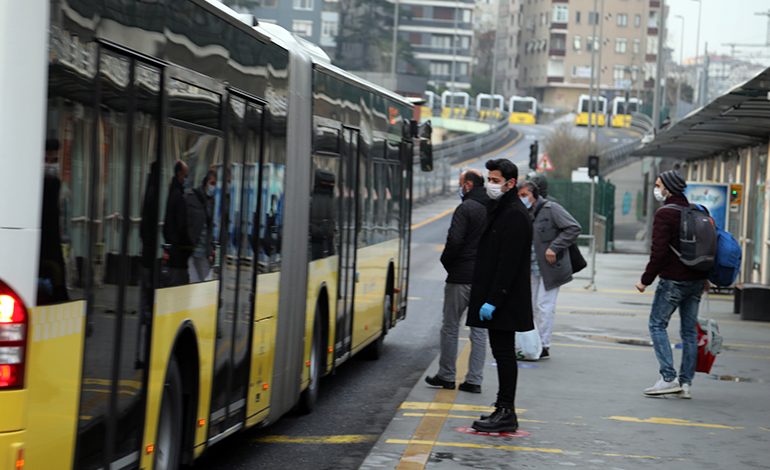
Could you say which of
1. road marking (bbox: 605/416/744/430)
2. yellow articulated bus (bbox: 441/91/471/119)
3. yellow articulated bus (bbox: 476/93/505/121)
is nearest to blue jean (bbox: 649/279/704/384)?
road marking (bbox: 605/416/744/430)

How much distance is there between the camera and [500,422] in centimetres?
1039

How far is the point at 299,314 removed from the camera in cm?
1062

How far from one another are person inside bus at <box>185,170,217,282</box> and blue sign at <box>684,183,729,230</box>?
22717mm

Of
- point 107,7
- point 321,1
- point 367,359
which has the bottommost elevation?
point 367,359

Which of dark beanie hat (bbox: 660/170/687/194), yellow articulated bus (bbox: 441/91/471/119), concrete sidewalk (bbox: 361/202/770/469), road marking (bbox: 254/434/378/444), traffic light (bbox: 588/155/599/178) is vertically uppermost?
yellow articulated bus (bbox: 441/91/471/119)

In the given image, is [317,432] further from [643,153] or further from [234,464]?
[643,153]

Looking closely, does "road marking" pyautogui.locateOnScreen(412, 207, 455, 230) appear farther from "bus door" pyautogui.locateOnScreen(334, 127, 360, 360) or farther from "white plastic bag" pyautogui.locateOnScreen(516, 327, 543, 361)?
"bus door" pyautogui.locateOnScreen(334, 127, 360, 360)

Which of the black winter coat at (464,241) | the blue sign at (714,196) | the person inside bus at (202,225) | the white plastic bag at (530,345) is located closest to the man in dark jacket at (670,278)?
the black winter coat at (464,241)

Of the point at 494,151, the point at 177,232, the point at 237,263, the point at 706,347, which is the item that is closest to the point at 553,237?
the point at 706,347

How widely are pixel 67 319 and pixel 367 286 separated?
8750 mm

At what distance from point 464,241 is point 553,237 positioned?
2.69 meters

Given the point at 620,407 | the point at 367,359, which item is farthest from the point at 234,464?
the point at 367,359

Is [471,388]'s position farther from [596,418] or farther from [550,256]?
[550,256]

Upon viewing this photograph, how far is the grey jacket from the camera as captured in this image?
1508 centimetres
